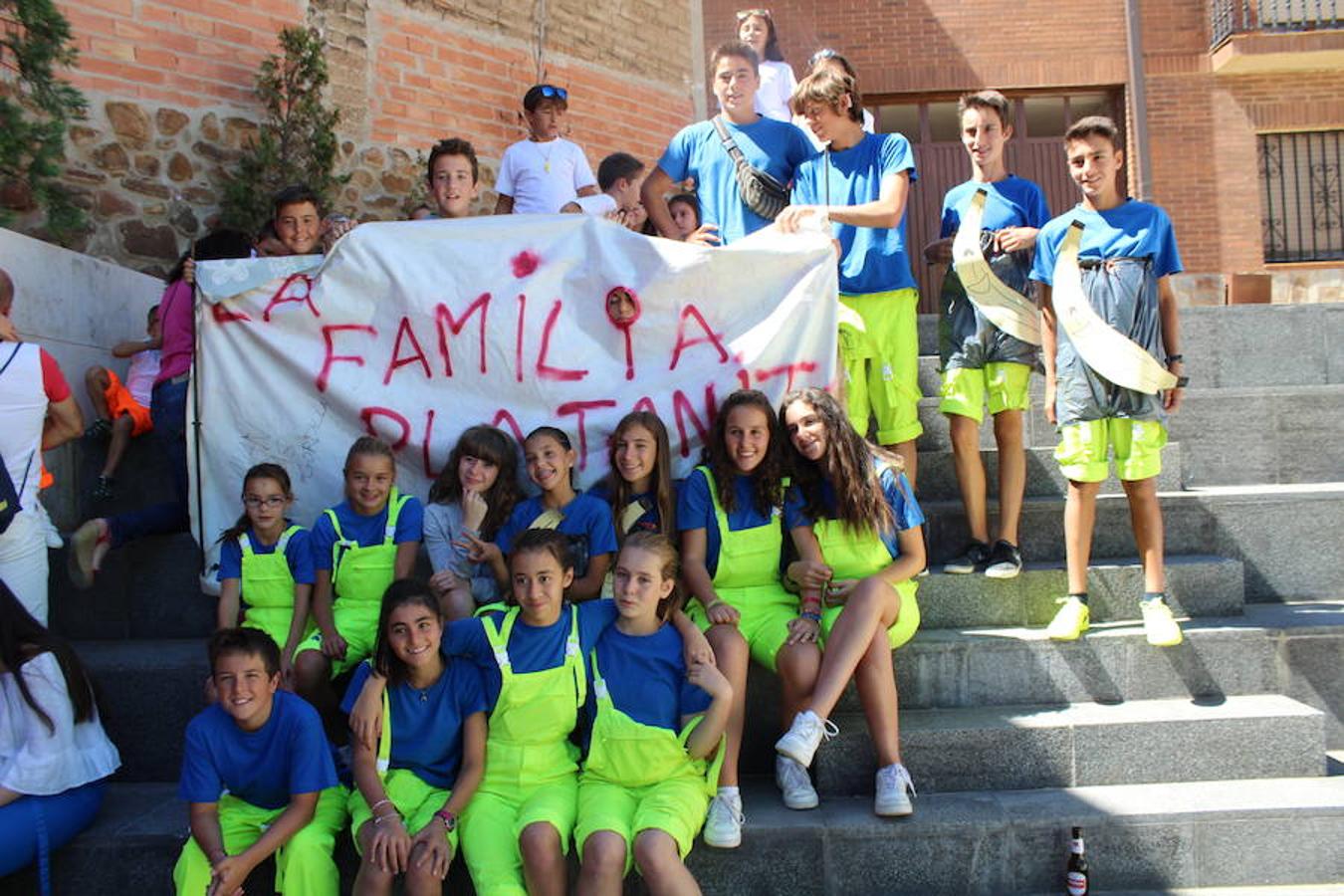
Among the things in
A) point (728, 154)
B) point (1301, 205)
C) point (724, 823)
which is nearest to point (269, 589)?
point (724, 823)

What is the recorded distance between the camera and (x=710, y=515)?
4.28m

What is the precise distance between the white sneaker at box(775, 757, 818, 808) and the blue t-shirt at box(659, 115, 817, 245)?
7.91 ft

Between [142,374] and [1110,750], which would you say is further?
[142,374]

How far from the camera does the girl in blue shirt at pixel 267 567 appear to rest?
165 inches

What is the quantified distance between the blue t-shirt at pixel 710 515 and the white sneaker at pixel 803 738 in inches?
26.3

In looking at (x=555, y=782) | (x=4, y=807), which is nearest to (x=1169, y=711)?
(x=555, y=782)

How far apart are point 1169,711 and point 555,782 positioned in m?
2.20

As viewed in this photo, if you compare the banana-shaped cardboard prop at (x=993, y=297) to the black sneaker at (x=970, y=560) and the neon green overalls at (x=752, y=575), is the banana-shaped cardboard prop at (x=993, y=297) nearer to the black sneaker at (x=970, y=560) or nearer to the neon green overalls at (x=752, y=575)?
the black sneaker at (x=970, y=560)

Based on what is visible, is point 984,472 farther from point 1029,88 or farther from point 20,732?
point 1029,88

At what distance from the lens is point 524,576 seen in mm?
3721

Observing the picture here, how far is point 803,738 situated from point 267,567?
2002 mm

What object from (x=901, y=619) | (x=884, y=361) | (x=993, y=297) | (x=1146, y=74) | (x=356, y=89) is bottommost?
(x=901, y=619)

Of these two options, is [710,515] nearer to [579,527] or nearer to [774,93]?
[579,527]

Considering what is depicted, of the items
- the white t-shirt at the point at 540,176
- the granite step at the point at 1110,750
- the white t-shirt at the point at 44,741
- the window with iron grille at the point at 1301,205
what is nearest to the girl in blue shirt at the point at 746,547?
the granite step at the point at 1110,750
